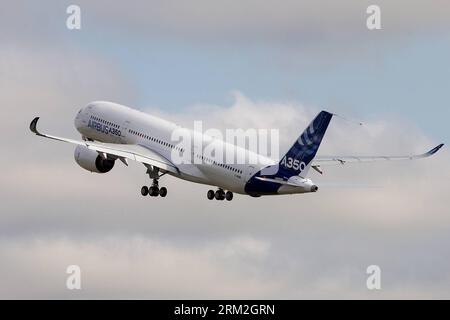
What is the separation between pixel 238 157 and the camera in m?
125

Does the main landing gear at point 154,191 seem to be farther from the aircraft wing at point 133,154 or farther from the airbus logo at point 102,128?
the airbus logo at point 102,128

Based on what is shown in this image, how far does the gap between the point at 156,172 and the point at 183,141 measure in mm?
3853

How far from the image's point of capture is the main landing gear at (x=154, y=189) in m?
131

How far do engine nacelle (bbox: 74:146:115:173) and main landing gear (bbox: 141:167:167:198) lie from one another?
3.78m

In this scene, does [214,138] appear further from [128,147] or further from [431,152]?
[431,152]

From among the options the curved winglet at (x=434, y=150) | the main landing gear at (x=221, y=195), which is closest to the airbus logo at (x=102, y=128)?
the main landing gear at (x=221, y=195)

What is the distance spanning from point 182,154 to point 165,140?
9.31ft

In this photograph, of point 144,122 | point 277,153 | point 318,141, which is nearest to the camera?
point 318,141

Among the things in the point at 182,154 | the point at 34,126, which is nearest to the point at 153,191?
the point at 182,154

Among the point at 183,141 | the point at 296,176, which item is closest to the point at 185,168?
the point at 183,141

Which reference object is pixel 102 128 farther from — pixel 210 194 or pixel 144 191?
pixel 210 194

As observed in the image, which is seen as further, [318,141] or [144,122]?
[144,122]

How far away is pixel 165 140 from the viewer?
132375mm

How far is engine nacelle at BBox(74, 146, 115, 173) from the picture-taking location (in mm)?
133375
